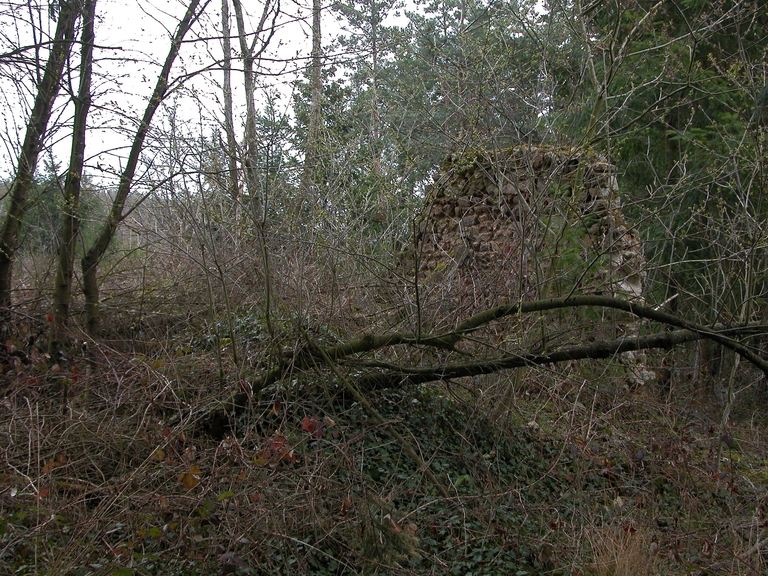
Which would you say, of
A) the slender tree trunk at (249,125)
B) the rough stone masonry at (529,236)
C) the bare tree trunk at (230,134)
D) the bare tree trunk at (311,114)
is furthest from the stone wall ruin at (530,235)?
the bare tree trunk at (230,134)

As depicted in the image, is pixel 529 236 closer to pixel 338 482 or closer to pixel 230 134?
pixel 230 134

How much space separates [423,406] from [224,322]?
7.49 feet

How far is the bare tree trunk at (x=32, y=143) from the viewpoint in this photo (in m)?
5.22

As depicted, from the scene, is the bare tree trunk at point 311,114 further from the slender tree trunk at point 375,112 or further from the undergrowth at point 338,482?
the undergrowth at point 338,482

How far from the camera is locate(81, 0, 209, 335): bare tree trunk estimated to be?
5176mm

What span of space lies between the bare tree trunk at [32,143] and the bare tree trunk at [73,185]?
0.40 feet

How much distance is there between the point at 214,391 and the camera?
4.92m

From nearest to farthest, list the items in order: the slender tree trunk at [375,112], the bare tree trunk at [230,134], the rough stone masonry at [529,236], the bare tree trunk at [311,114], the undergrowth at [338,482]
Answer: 1. the undergrowth at [338,482]
2. the bare tree trunk at [230,134]
3. the rough stone masonry at [529,236]
4. the bare tree trunk at [311,114]
5. the slender tree trunk at [375,112]

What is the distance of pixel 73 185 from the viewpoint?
17.5ft

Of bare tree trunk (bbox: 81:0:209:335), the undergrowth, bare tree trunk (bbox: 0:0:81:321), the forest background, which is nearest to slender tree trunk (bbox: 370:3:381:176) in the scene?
the forest background

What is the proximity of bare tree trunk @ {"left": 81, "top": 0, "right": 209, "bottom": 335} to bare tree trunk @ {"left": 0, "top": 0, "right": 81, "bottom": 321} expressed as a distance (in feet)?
2.32

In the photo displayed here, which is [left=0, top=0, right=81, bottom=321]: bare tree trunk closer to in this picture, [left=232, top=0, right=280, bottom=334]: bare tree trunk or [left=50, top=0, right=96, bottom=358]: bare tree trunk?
[left=50, top=0, right=96, bottom=358]: bare tree trunk

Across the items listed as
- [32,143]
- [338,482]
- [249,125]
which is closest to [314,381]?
[338,482]

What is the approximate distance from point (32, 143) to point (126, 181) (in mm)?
1086
